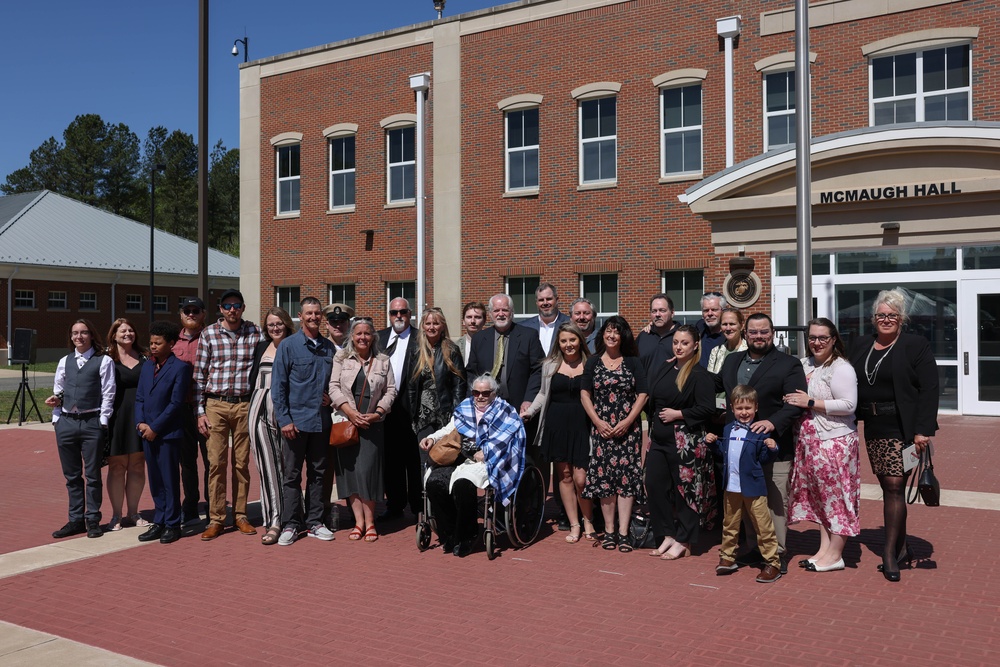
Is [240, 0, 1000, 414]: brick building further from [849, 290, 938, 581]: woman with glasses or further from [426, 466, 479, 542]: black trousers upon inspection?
[426, 466, 479, 542]: black trousers

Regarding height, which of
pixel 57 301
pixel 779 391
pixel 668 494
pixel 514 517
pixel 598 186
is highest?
pixel 598 186

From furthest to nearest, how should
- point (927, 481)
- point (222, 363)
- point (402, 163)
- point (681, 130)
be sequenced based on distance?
point (402, 163) → point (681, 130) → point (222, 363) → point (927, 481)

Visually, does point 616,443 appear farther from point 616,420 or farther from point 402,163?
point 402,163

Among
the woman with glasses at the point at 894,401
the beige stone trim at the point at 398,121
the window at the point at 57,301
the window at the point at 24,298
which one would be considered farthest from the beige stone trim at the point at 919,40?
the window at the point at 57,301

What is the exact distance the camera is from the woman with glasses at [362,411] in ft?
25.9

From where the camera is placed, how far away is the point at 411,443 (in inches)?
342

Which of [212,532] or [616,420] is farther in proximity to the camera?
[212,532]

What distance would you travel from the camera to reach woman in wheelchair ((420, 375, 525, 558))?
24.1 ft

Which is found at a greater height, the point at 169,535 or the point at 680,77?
the point at 680,77

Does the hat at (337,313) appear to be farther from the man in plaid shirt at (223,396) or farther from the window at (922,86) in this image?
the window at (922,86)

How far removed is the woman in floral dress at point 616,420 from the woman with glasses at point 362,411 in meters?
1.79

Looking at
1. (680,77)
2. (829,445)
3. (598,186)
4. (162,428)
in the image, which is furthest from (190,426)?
(680,77)

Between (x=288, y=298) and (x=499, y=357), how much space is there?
60.7ft

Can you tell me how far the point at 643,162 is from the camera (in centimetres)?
1967
